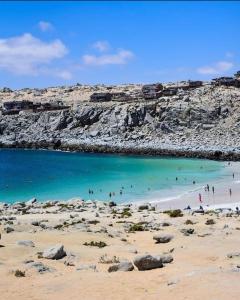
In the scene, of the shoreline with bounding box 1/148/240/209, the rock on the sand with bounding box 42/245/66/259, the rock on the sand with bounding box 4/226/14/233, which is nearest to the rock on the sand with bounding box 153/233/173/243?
the rock on the sand with bounding box 42/245/66/259

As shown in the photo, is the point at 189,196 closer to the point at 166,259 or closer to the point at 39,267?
the point at 166,259

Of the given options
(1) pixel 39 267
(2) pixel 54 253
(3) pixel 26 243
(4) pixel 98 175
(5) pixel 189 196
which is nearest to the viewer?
(1) pixel 39 267

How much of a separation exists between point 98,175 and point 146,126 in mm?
48499

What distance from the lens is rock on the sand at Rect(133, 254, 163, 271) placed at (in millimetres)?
14883

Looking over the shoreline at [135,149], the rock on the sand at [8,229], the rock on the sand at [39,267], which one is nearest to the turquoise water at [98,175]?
the shoreline at [135,149]

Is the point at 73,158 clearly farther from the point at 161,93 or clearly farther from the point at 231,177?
the point at 161,93

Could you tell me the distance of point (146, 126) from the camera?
115375mm

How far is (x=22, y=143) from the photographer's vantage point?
126 meters

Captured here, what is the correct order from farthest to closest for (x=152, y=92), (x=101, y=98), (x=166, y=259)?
(x=101, y=98) < (x=152, y=92) < (x=166, y=259)

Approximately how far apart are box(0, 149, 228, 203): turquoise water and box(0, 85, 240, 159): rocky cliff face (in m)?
10.7

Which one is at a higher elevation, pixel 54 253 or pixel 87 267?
pixel 54 253

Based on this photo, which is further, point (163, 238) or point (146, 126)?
point (146, 126)

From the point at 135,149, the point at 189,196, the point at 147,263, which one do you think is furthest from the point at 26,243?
the point at 135,149

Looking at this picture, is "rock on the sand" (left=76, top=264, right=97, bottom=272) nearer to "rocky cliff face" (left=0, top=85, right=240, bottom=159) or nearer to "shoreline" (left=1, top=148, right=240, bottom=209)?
"shoreline" (left=1, top=148, right=240, bottom=209)
